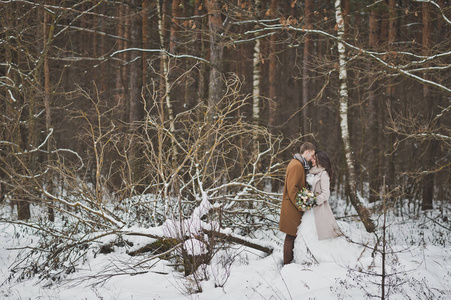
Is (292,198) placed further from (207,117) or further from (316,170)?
(207,117)

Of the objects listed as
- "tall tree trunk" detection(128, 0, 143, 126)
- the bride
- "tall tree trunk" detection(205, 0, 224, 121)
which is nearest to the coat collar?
the bride

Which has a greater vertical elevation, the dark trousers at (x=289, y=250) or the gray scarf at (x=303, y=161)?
the gray scarf at (x=303, y=161)

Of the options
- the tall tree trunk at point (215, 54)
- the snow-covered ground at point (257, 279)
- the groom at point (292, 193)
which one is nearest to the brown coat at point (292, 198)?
the groom at point (292, 193)

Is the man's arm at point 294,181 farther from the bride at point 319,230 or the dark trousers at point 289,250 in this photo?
the dark trousers at point 289,250

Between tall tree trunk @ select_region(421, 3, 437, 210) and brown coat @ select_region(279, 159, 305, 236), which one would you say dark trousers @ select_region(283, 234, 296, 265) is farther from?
tall tree trunk @ select_region(421, 3, 437, 210)

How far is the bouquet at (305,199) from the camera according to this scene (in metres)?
5.48

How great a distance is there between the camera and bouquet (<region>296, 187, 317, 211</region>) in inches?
216

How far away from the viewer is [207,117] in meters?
6.62

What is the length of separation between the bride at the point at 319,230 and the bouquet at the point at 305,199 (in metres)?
0.12

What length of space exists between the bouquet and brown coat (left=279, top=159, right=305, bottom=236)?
101 millimetres

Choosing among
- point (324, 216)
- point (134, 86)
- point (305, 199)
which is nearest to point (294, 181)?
point (305, 199)

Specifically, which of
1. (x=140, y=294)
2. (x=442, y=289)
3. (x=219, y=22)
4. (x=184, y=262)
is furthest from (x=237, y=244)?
(x=219, y=22)

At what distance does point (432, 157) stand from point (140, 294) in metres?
9.97

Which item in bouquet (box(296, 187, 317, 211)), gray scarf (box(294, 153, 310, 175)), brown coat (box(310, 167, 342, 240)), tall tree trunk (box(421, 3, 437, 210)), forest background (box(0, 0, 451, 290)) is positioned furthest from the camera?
tall tree trunk (box(421, 3, 437, 210))
